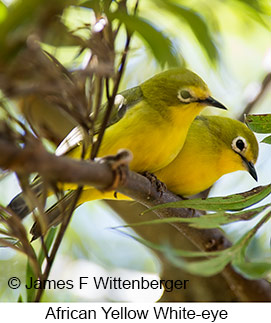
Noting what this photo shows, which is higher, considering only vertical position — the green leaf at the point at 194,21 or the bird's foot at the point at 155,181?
the green leaf at the point at 194,21

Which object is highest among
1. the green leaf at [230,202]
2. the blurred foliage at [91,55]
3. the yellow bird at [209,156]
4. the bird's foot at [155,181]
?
the blurred foliage at [91,55]

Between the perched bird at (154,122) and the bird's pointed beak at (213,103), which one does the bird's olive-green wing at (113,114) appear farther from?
the bird's pointed beak at (213,103)

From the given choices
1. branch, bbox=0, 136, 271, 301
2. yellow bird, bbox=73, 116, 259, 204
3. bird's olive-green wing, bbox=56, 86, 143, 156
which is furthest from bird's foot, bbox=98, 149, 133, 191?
yellow bird, bbox=73, 116, 259, 204

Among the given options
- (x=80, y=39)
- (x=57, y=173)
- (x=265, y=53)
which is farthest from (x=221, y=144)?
(x=57, y=173)

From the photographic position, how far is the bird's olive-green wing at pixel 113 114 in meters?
1.92

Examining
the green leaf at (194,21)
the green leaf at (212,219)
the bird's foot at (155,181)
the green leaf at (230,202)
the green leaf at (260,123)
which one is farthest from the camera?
the bird's foot at (155,181)

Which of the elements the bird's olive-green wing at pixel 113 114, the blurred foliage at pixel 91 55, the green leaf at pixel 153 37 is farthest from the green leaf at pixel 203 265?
the bird's olive-green wing at pixel 113 114

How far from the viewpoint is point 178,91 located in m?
2.30

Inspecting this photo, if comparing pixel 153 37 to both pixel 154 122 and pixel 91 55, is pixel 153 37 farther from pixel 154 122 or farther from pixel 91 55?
pixel 154 122

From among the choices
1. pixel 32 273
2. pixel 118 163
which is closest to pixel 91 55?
pixel 118 163

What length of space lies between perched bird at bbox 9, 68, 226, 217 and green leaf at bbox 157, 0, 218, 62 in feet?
3.36

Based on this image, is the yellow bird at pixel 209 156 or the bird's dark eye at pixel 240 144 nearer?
the yellow bird at pixel 209 156

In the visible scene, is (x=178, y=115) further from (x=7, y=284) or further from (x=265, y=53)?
(x=265, y=53)

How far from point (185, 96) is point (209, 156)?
0.47m
